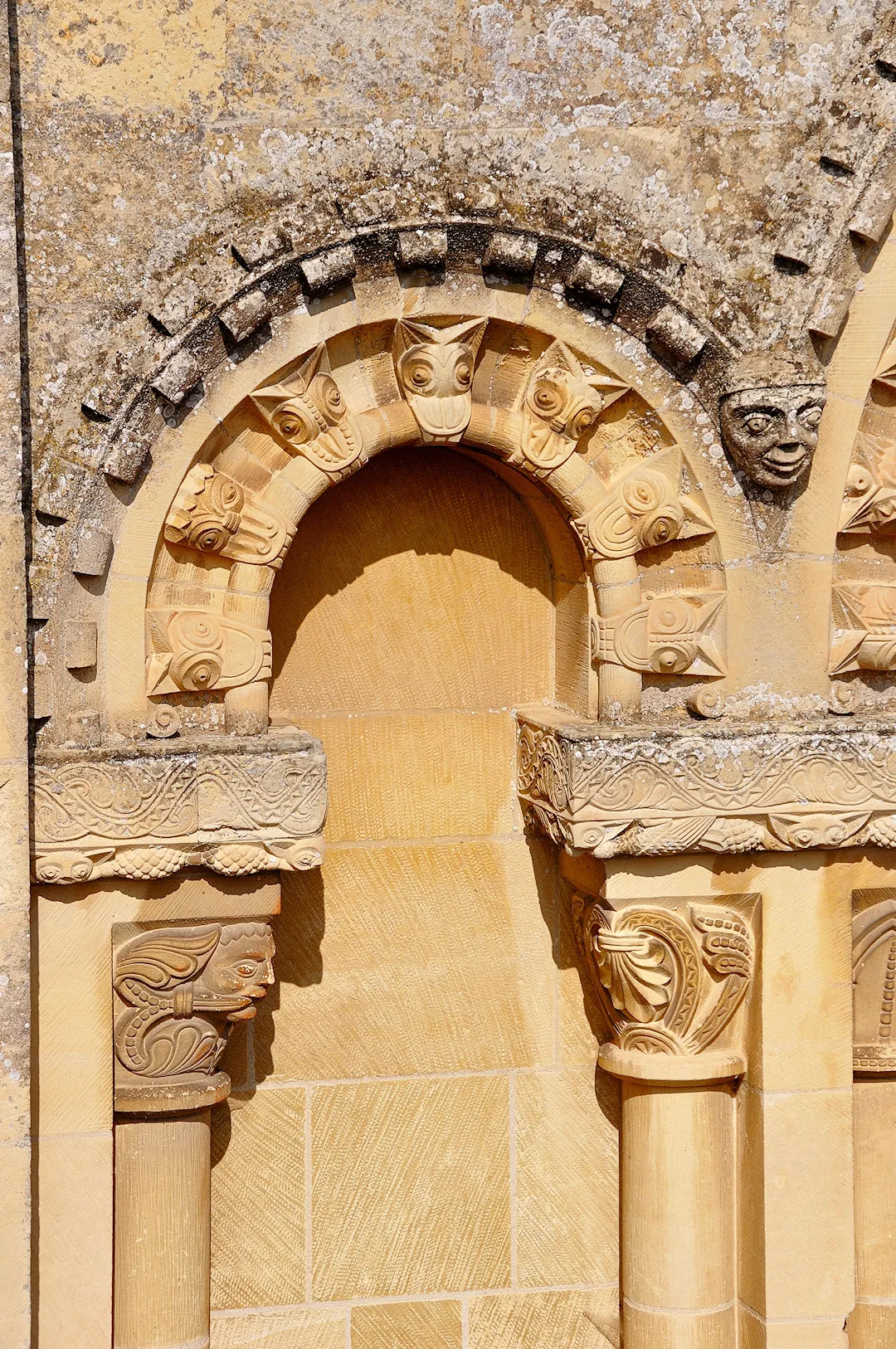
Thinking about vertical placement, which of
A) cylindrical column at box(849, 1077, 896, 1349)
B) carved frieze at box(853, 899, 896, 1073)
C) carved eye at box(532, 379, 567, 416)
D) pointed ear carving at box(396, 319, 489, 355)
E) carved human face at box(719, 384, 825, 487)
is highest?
pointed ear carving at box(396, 319, 489, 355)

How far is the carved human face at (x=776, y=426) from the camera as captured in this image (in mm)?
4730

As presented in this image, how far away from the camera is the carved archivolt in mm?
4754

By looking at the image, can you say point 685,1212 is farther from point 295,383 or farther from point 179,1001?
point 295,383

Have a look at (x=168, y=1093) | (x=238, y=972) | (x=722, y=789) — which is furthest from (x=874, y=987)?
(x=168, y=1093)

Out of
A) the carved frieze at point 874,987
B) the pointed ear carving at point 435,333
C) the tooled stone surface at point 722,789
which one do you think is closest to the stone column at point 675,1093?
the tooled stone surface at point 722,789

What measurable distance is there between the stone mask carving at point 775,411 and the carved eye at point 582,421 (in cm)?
42

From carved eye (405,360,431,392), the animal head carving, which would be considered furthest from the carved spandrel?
carved eye (405,360,431,392)

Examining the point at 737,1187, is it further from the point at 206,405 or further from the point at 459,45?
the point at 459,45

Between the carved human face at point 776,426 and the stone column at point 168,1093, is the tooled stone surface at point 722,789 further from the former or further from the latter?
the stone column at point 168,1093

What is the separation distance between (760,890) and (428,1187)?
160 centimetres

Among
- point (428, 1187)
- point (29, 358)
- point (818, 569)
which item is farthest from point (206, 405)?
point (428, 1187)

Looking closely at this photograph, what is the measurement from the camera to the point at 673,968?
16.6 ft

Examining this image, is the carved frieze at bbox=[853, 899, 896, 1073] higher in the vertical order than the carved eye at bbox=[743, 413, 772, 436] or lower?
lower

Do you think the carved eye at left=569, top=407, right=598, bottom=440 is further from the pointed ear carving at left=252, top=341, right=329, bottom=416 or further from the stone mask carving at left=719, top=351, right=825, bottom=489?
the pointed ear carving at left=252, top=341, right=329, bottom=416
